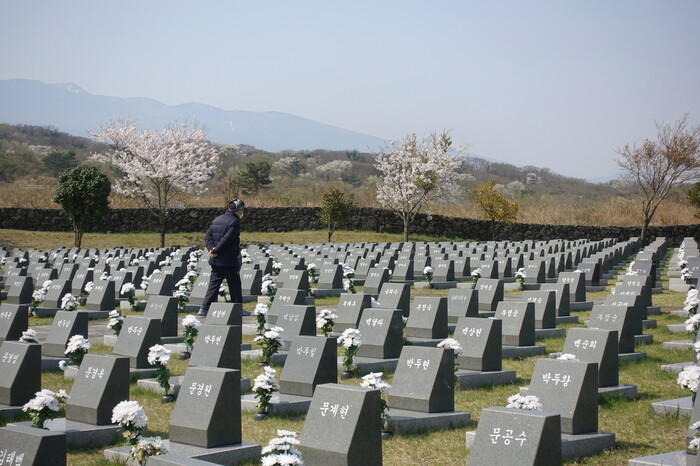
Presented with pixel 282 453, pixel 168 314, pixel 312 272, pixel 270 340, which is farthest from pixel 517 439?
pixel 312 272

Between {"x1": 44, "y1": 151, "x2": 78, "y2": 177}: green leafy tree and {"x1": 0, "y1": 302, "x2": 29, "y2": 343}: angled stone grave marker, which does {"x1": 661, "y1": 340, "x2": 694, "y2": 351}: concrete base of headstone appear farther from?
{"x1": 44, "y1": 151, "x2": 78, "y2": 177}: green leafy tree

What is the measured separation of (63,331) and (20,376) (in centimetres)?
284

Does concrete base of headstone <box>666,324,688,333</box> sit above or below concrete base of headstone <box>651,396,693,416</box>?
above

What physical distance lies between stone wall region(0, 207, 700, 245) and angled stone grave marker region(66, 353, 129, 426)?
40.4 m

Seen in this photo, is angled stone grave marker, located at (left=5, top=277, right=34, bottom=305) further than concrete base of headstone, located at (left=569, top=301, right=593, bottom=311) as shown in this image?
Yes

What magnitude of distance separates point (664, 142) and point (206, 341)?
41173mm

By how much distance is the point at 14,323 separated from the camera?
484 inches

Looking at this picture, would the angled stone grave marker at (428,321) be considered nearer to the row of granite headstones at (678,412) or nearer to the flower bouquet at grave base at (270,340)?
the flower bouquet at grave base at (270,340)

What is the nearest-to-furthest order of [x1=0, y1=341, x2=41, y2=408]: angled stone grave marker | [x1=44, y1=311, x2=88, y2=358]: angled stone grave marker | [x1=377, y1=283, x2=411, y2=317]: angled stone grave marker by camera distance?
[x1=0, y1=341, x2=41, y2=408]: angled stone grave marker, [x1=44, y1=311, x2=88, y2=358]: angled stone grave marker, [x1=377, y1=283, x2=411, y2=317]: angled stone grave marker

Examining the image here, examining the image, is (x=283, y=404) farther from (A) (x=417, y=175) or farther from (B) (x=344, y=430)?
(A) (x=417, y=175)

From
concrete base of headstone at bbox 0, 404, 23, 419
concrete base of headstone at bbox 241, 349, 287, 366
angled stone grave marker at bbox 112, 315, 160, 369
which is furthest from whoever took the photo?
concrete base of headstone at bbox 241, 349, 287, 366

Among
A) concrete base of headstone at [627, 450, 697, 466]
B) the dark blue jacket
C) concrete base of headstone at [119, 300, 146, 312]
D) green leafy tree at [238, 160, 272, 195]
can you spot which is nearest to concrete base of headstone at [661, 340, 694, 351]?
concrete base of headstone at [627, 450, 697, 466]

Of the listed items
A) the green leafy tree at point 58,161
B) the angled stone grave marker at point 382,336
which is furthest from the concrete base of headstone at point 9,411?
the green leafy tree at point 58,161

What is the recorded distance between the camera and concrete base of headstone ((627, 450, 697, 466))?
21.2 feet
